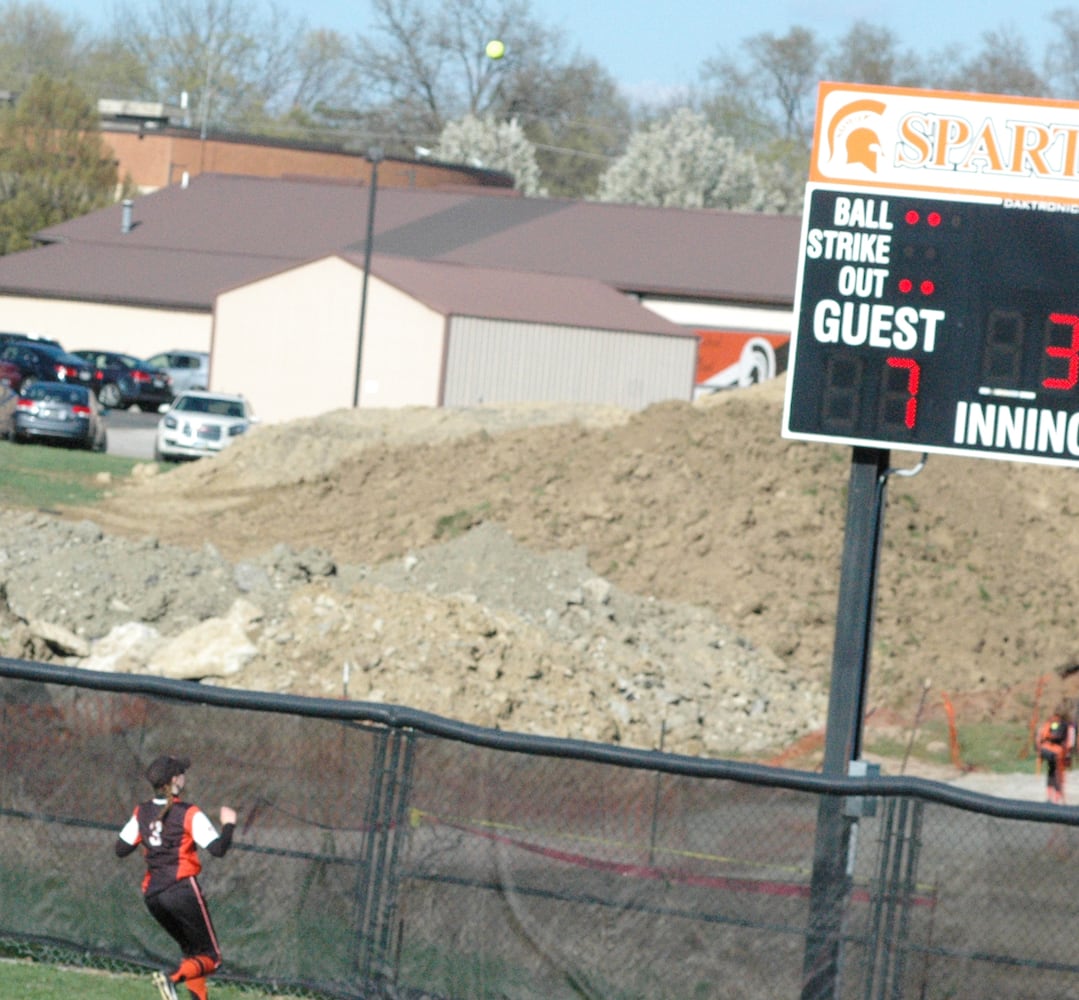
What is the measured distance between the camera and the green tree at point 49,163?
233 ft

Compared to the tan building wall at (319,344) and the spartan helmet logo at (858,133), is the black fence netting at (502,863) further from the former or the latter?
the tan building wall at (319,344)

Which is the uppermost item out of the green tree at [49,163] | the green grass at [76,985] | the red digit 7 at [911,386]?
the green tree at [49,163]

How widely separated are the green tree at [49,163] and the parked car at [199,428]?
3544 centimetres

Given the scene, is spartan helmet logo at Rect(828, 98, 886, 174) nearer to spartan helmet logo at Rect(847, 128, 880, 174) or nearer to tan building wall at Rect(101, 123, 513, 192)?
spartan helmet logo at Rect(847, 128, 880, 174)

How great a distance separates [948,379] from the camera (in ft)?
32.3

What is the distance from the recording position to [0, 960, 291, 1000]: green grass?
8.38 metres

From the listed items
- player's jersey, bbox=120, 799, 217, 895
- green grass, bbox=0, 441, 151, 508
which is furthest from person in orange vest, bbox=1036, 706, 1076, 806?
green grass, bbox=0, 441, 151, 508

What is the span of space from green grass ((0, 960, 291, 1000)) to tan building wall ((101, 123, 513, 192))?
7287 centimetres

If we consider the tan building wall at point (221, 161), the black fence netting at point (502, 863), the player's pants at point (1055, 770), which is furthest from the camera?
the tan building wall at point (221, 161)

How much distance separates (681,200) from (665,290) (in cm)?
3116

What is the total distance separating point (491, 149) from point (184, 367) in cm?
4150

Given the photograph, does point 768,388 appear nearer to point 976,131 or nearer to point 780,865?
point 976,131

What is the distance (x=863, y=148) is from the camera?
9.81 metres

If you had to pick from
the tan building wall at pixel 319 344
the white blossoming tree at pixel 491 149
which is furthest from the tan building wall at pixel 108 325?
the white blossoming tree at pixel 491 149
